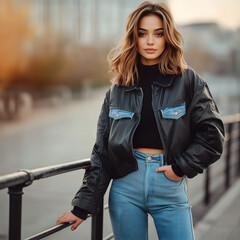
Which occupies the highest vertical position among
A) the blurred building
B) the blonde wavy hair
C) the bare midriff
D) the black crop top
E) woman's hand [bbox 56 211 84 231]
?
the blurred building

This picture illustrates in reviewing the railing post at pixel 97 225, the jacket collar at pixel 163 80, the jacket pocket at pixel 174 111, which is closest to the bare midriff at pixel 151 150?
the jacket pocket at pixel 174 111

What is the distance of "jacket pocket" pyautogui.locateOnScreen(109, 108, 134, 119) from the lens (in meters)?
2.04

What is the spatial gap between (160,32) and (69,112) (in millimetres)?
Result: 18827

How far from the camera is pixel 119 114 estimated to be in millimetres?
2076

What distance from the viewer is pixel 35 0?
19172mm

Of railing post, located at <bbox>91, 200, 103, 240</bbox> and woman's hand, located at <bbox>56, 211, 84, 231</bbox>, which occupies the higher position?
woman's hand, located at <bbox>56, 211, 84, 231</bbox>

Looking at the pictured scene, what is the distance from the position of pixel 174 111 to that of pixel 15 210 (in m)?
0.83

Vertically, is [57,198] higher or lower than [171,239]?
lower

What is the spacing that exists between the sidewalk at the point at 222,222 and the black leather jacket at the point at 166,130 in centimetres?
237

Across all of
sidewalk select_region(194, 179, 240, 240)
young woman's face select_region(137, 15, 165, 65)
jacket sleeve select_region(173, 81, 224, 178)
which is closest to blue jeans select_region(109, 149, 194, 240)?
jacket sleeve select_region(173, 81, 224, 178)

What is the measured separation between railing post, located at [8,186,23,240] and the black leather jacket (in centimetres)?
36

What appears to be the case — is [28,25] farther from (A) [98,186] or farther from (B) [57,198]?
(A) [98,186]

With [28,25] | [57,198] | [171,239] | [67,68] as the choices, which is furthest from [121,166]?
[28,25]

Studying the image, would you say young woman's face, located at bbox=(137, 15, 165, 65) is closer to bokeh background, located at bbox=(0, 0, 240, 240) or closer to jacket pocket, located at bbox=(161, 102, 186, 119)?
jacket pocket, located at bbox=(161, 102, 186, 119)
